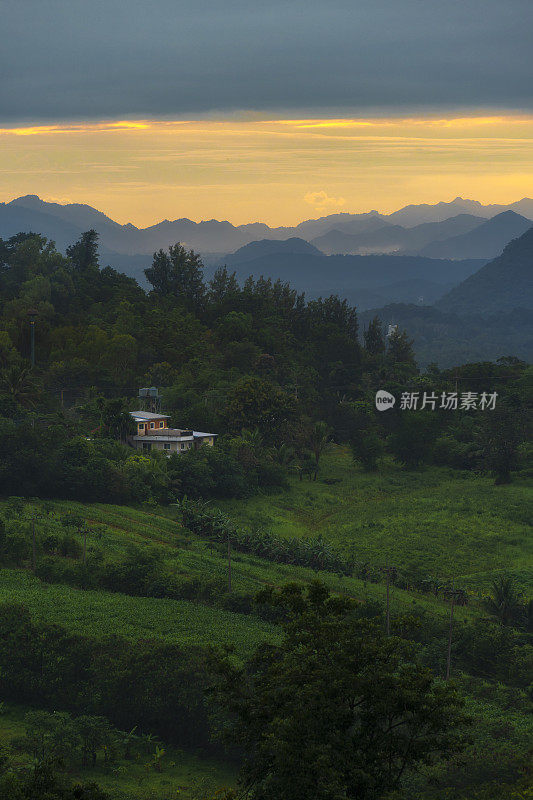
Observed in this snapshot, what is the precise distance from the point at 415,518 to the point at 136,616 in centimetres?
2541

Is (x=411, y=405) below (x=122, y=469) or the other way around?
the other way around

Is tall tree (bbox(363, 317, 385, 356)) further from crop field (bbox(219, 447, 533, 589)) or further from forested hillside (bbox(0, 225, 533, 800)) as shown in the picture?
crop field (bbox(219, 447, 533, 589))

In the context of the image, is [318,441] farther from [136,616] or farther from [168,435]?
[136,616]

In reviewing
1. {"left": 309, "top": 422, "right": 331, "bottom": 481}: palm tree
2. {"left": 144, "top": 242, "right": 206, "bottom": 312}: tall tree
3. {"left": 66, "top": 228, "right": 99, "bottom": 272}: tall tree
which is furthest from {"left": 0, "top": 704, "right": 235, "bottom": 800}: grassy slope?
{"left": 66, "top": 228, "right": 99, "bottom": 272}: tall tree

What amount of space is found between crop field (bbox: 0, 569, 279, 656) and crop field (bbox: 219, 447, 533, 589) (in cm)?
1390

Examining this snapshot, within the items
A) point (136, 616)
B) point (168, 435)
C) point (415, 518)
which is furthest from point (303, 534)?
point (136, 616)

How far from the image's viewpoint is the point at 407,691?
16.5m

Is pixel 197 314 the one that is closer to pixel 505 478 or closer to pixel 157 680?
pixel 505 478

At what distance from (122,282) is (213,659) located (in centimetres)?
8407

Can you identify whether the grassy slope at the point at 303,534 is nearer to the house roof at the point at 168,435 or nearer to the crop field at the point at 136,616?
the crop field at the point at 136,616

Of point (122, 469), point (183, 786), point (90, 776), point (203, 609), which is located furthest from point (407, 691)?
point (122, 469)

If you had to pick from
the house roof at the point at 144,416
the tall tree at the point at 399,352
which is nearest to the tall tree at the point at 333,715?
the house roof at the point at 144,416

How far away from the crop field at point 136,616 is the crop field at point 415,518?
1390 cm

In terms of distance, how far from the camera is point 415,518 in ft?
179
